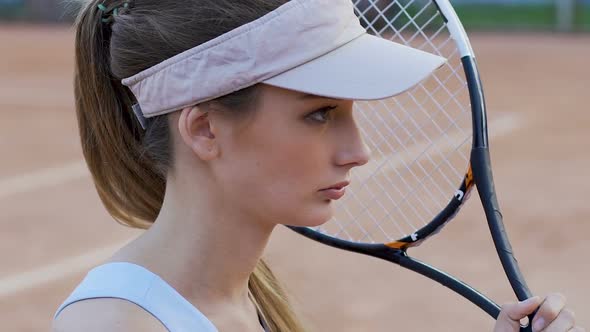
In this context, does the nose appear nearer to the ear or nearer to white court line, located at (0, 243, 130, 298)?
the ear

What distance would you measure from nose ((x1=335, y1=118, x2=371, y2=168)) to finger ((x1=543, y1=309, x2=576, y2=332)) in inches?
16.8

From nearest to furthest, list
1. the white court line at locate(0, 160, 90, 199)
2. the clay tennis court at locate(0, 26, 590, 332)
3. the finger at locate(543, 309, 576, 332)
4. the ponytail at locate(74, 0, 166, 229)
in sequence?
the finger at locate(543, 309, 576, 332), the ponytail at locate(74, 0, 166, 229), the clay tennis court at locate(0, 26, 590, 332), the white court line at locate(0, 160, 90, 199)

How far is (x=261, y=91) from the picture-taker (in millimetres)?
1802

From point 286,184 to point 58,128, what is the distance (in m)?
9.62

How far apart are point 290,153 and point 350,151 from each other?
100mm

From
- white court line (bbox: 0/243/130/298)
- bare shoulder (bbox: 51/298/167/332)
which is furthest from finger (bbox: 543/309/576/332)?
white court line (bbox: 0/243/130/298)

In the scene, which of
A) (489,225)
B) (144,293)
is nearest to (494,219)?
(489,225)

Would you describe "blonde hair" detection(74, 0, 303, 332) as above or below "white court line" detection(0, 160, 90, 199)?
above

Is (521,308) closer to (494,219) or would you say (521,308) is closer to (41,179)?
(494,219)

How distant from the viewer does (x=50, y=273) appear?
20.6 feet

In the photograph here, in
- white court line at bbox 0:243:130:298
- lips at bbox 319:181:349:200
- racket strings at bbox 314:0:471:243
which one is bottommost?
white court line at bbox 0:243:130:298

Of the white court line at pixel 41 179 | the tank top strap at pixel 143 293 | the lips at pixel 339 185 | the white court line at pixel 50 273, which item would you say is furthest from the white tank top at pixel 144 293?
the white court line at pixel 41 179

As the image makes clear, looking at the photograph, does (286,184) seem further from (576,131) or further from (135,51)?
(576,131)

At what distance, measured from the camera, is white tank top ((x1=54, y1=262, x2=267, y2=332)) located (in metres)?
1.79
